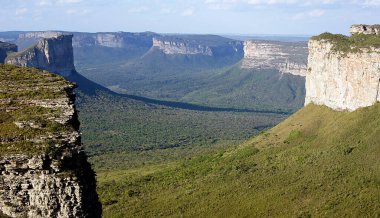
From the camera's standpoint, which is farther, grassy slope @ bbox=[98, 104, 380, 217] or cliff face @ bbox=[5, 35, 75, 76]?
cliff face @ bbox=[5, 35, 75, 76]

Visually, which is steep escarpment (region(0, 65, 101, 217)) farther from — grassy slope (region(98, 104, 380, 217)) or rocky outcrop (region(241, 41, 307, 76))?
rocky outcrop (region(241, 41, 307, 76))

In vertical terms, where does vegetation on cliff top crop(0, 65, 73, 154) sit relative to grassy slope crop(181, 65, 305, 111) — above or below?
above

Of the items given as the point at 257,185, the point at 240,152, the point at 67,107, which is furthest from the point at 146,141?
the point at 67,107

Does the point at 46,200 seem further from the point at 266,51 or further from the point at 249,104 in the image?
the point at 266,51

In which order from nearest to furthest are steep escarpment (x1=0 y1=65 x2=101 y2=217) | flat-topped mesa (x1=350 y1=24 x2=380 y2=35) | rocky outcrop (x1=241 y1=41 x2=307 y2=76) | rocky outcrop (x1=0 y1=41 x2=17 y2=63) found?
steep escarpment (x1=0 y1=65 x2=101 y2=217), flat-topped mesa (x1=350 y1=24 x2=380 y2=35), rocky outcrop (x1=0 y1=41 x2=17 y2=63), rocky outcrop (x1=241 y1=41 x2=307 y2=76)

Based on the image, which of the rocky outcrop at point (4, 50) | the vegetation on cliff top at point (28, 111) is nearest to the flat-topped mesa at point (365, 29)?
the vegetation on cliff top at point (28, 111)

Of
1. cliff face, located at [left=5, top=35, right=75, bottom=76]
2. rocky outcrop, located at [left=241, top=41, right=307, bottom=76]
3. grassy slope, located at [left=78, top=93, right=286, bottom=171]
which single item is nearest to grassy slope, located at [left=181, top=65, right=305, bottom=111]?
rocky outcrop, located at [left=241, top=41, right=307, bottom=76]
